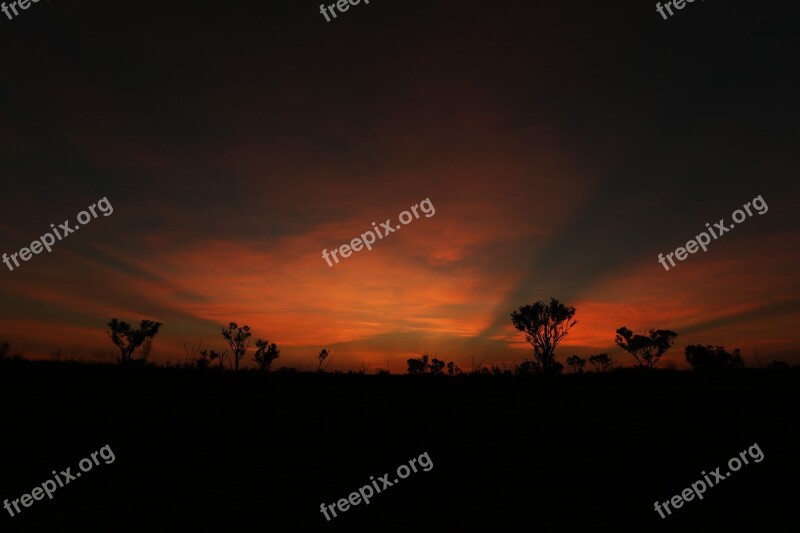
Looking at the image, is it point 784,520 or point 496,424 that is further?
point 496,424

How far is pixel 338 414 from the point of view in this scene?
46.8ft

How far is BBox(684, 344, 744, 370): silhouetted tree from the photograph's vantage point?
19.9 metres

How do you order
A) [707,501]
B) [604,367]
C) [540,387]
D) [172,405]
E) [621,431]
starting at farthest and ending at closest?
1. [604,367]
2. [540,387]
3. [172,405]
4. [621,431]
5. [707,501]

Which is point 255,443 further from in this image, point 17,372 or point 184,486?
point 17,372

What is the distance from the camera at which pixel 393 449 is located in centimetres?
1193

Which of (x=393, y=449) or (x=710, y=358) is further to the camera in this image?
(x=710, y=358)

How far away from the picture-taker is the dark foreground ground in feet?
28.5

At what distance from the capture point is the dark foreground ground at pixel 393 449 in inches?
342

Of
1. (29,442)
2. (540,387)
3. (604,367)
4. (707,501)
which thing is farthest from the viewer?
(604,367)

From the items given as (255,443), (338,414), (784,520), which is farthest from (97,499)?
(784,520)

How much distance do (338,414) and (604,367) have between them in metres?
13.7

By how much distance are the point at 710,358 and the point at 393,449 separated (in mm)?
47648

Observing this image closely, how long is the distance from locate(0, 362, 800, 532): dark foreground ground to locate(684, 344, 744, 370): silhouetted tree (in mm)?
2496

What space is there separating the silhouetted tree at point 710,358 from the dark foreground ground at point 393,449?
2.50 metres
